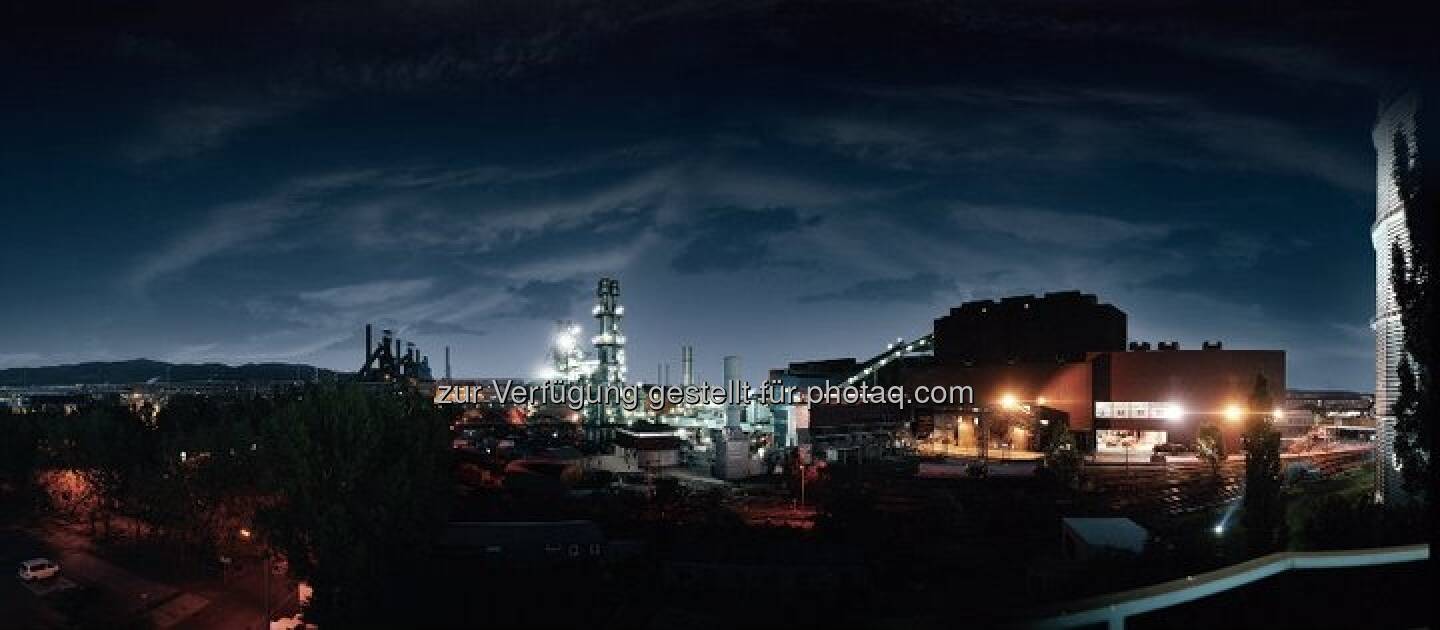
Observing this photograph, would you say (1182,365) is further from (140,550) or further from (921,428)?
(140,550)

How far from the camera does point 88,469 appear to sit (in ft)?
128

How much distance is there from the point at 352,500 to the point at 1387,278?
2876cm

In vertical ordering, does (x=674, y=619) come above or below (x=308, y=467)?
below

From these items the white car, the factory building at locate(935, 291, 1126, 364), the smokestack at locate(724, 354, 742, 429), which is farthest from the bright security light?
the white car

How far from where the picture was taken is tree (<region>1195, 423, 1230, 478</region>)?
4048 centimetres

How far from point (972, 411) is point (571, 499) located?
106 ft

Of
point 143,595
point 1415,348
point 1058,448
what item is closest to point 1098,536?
point 1415,348

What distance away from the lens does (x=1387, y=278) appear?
20156 millimetres

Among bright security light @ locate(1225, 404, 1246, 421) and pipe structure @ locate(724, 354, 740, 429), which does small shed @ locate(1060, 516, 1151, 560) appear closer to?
bright security light @ locate(1225, 404, 1246, 421)

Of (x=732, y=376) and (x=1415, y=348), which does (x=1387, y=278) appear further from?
(x=732, y=376)

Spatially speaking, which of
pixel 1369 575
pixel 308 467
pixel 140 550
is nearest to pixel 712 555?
pixel 308 467

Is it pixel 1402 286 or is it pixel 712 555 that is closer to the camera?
pixel 1402 286

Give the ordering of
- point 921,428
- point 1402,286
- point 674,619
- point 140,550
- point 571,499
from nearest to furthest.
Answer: point 1402,286 < point 674,619 < point 140,550 < point 571,499 < point 921,428

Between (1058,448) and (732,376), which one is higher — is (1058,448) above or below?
below
